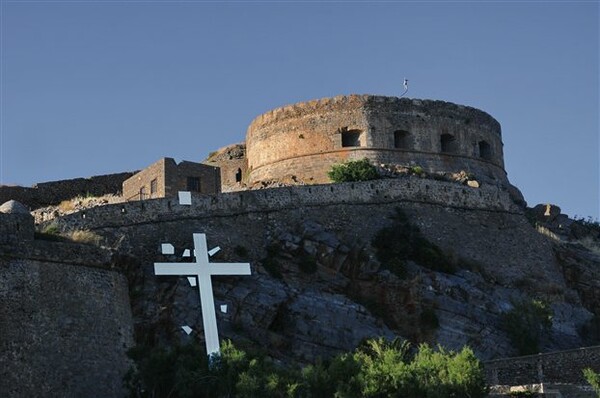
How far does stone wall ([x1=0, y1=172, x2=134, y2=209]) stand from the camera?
47312mm

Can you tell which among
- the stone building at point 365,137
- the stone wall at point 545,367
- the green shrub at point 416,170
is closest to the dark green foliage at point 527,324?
the stone wall at point 545,367

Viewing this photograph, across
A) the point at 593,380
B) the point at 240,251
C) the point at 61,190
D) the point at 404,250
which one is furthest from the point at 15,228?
the point at 61,190

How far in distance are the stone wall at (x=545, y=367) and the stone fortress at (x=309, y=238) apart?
159 mm

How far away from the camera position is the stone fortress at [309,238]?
1186 inches

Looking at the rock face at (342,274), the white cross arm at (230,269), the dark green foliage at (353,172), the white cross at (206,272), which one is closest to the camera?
the white cross at (206,272)

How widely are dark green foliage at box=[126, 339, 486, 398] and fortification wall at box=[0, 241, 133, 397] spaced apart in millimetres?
1119

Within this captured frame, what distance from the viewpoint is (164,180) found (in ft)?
144

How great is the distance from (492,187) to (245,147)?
13.2 metres

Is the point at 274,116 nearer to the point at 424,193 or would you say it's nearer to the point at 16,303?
the point at 424,193

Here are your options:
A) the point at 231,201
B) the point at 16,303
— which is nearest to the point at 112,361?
the point at 16,303

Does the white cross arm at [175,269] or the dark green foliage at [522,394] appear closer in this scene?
the dark green foliage at [522,394]

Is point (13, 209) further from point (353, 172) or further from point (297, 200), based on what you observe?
point (353, 172)

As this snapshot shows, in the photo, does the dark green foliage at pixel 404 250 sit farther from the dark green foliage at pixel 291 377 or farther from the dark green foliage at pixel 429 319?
the dark green foliage at pixel 291 377

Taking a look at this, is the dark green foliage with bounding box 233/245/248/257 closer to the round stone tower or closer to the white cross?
the white cross
